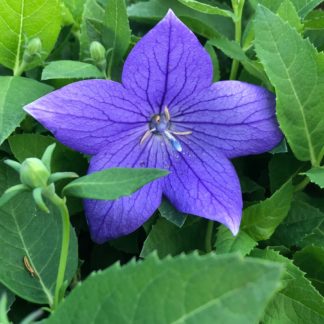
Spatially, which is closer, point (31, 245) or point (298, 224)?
point (31, 245)

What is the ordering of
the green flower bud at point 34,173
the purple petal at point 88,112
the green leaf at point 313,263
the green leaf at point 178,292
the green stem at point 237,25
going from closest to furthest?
the green leaf at point 178,292, the green flower bud at point 34,173, the purple petal at point 88,112, the green leaf at point 313,263, the green stem at point 237,25

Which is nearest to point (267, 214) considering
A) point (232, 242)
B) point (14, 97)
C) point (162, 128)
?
point (232, 242)

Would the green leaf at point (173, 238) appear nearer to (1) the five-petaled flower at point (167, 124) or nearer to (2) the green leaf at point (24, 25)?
(1) the five-petaled flower at point (167, 124)

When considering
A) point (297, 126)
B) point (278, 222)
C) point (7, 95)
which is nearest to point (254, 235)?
point (278, 222)

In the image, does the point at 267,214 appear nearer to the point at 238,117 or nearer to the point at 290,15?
the point at 238,117

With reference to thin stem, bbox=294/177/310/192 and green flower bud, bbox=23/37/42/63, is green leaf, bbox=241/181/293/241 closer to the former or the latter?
thin stem, bbox=294/177/310/192

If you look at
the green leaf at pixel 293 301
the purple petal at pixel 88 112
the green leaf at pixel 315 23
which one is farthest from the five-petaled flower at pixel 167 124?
the green leaf at pixel 315 23
